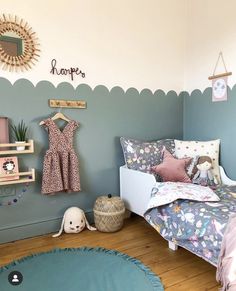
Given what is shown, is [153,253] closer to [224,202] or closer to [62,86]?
[224,202]

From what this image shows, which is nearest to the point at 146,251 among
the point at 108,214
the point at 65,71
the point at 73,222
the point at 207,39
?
the point at 108,214

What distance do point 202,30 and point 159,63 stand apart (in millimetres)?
581

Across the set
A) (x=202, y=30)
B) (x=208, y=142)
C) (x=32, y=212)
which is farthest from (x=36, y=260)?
(x=202, y=30)

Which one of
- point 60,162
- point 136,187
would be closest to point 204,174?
point 136,187

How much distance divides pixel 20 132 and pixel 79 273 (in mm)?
1242

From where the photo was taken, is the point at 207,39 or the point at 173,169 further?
the point at 207,39

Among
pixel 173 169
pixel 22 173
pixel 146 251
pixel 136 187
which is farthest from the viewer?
pixel 136 187

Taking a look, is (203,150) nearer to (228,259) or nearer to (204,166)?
(204,166)

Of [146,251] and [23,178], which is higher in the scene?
[23,178]

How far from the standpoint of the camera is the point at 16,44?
7.45 feet

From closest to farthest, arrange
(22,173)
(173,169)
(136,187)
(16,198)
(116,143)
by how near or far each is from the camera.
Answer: (22,173) < (16,198) < (173,169) < (136,187) < (116,143)

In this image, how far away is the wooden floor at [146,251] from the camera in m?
1.75

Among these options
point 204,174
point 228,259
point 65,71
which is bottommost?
point 228,259

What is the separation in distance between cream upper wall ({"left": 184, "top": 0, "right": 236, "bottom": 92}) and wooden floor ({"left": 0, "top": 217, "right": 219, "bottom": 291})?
171 cm
